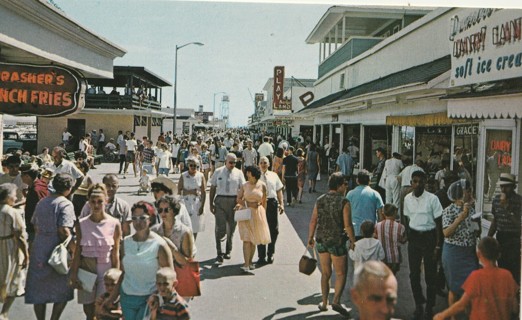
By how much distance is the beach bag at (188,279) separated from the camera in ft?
14.6

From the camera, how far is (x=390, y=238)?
5.25m

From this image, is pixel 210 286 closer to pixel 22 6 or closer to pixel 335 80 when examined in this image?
pixel 22 6

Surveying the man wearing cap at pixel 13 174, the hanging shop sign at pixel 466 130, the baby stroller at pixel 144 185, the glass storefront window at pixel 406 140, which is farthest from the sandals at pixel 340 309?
the baby stroller at pixel 144 185

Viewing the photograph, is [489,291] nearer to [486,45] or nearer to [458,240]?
[458,240]

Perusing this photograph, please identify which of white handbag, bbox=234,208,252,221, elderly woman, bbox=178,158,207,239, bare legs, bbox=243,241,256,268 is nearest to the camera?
bare legs, bbox=243,241,256,268

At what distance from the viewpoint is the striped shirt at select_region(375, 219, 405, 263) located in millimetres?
5223

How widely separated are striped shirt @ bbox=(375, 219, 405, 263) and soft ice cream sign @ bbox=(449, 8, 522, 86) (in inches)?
69.0

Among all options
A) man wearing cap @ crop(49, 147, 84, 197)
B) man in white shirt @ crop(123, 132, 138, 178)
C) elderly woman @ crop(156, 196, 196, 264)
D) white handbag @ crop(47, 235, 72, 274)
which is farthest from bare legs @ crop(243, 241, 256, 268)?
man in white shirt @ crop(123, 132, 138, 178)

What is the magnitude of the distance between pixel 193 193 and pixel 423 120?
13.9 ft

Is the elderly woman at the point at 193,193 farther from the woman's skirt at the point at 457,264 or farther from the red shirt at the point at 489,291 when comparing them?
the red shirt at the point at 489,291

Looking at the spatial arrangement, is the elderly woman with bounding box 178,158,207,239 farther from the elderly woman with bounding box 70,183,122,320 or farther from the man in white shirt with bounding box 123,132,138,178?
the man in white shirt with bounding box 123,132,138,178

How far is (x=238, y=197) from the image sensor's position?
6.66 m

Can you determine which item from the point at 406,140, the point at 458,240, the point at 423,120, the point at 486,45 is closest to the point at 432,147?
the point at 423,120

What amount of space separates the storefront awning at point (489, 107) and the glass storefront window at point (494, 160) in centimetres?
56
